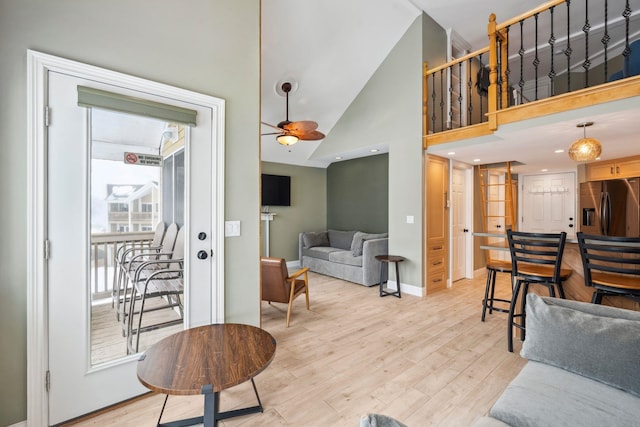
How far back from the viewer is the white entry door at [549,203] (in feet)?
19.2

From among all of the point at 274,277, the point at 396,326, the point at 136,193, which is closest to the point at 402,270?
the point at 396,326

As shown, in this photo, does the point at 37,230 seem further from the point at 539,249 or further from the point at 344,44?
the point at 344,44

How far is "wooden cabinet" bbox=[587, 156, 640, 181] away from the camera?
4520 mm

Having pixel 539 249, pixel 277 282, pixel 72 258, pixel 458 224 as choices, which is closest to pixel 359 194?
pixel 458 224

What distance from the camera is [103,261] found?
1.88m

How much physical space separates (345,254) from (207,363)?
4.06 m

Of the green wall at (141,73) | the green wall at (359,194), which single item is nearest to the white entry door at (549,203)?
the green wall at (359,194)

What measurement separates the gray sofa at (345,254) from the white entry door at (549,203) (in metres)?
3.68

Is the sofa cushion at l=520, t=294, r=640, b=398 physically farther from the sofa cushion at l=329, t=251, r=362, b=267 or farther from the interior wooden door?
the sofa cushion at l=329, t=251, r=362, b=267

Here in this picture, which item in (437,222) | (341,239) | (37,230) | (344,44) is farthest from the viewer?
(341,239)

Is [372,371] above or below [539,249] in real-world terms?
below

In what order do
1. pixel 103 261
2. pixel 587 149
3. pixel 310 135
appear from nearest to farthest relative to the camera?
pixel 103 261
pixel 587 149
pixel 310 135

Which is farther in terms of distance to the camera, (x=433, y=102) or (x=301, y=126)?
(x=433, y=102)

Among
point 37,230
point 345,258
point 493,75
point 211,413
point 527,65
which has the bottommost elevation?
point 211,413
